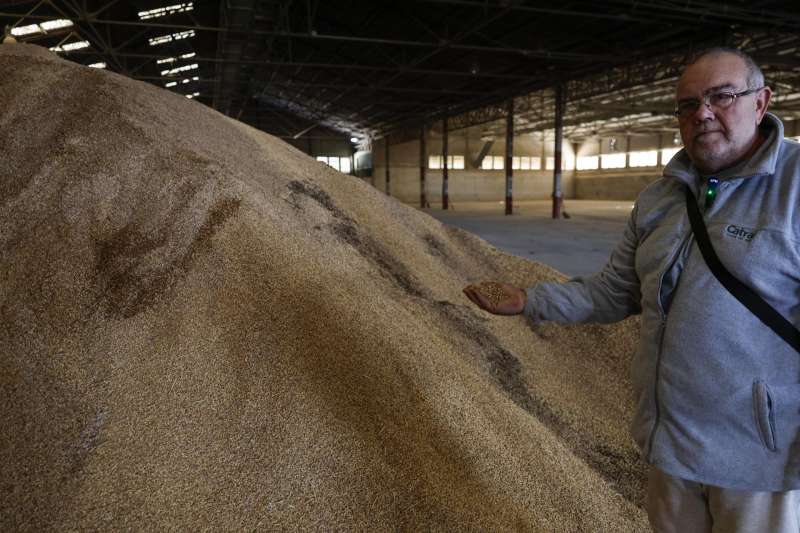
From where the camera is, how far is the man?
1140mm

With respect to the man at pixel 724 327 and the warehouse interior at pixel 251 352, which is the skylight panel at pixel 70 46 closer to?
the warehouse interior at pixel 251 352

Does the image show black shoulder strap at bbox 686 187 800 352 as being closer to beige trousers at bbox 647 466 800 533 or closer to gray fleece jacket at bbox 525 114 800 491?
gray fleece jacket at bbox 525 114 800 491

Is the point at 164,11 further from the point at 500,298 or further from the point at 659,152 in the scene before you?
the point at 659,152

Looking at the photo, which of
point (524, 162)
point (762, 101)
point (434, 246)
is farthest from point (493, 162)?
point (762, 101)

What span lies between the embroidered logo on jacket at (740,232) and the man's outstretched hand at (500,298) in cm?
66

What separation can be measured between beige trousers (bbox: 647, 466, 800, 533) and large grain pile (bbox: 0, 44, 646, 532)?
559 millimetres

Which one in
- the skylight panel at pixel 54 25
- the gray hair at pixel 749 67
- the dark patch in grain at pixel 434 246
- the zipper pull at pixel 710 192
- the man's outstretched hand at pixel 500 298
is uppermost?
the skylight panel at pixel 54 25

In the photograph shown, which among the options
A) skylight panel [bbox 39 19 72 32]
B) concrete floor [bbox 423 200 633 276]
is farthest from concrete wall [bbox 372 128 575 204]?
skylight panel [bbox 39 19 72 32]

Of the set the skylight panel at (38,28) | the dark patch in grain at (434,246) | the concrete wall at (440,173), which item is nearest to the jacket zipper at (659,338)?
the dark patch in grain at (434,246)

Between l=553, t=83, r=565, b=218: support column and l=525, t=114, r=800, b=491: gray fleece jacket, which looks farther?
l=553, t=83, r=565, b=218: support column

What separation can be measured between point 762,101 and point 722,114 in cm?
11

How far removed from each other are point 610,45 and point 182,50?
1209 cm

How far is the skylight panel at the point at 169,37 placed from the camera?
13.9 m

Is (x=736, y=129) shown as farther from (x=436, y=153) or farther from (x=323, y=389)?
(x=436, y=153)
